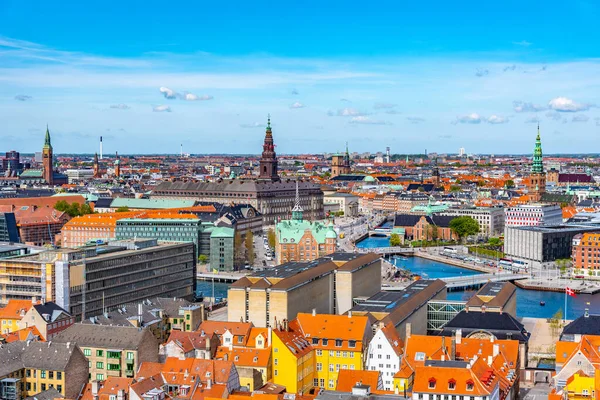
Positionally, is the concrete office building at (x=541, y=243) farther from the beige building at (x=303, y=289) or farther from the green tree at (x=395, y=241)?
the beige building at (x=303, y=289)

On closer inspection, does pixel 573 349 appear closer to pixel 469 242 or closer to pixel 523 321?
pixel 523 321

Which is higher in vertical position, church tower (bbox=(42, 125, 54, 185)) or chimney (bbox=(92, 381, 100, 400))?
church tower (bbox=(42, 125, 54, 185))

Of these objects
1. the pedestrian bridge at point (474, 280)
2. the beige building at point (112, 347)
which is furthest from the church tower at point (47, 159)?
Answer: the beige building at point (112, 347)

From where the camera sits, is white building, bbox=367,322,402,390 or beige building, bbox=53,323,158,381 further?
beige building, bbox=53,323,158,381

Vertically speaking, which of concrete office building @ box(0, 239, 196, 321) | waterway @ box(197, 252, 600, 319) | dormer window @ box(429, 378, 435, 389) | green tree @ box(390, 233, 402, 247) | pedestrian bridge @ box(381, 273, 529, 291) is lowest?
waterway @ box(197, 252, 600, 319)

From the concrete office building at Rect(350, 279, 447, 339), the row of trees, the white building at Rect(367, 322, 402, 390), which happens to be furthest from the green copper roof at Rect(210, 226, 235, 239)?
the white building at Rect(367, 322, 402, 390)

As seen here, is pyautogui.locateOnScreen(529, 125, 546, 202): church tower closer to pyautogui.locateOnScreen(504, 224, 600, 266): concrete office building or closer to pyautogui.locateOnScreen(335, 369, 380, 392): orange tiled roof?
pyautogui.locateOnScreen(504, 224, 600, 266): concrete office building
